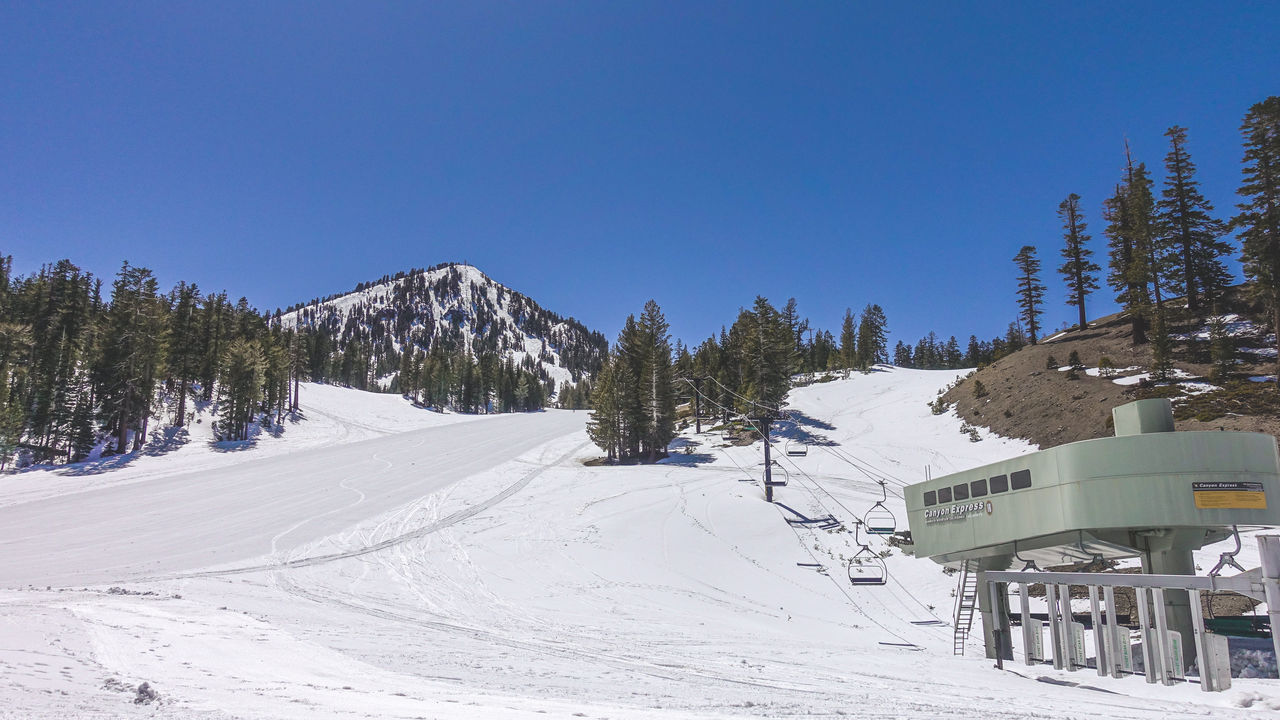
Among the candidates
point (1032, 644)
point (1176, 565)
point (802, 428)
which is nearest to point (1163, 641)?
point (1176, 565)

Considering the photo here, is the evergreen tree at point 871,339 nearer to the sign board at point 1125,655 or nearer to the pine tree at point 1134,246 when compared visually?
the pine tree at point 1134,246

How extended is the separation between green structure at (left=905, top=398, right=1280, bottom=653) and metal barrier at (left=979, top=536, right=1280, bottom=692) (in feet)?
3.64

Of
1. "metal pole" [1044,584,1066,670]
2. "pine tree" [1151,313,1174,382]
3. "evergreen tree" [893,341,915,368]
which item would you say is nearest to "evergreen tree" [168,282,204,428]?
"metal pole" [1044,584,1066,670]

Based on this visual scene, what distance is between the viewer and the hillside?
102ft

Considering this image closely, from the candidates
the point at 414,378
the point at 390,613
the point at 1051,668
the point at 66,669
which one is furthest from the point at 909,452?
the point at 414,378

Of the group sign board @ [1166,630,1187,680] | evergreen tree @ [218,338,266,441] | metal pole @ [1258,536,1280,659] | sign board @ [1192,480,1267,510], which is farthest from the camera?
evergreen tree @ [218,338,266,441]

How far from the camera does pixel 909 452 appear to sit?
46062mm

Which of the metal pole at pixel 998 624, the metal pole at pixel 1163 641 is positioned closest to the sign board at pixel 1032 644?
the metal pole at pixel 998 624

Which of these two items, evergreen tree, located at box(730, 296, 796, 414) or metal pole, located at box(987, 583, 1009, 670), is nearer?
metal pole, located at box(987, 583, 1009, 670)

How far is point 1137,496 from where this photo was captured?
1214cm

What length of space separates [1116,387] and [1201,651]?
37558mm

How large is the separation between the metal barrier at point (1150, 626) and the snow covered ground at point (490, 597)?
0.40m

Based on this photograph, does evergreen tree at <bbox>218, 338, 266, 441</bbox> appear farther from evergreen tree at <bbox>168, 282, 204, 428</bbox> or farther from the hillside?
the hillside

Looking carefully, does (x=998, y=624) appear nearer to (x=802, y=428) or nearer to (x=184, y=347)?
(x=802, y=428)
